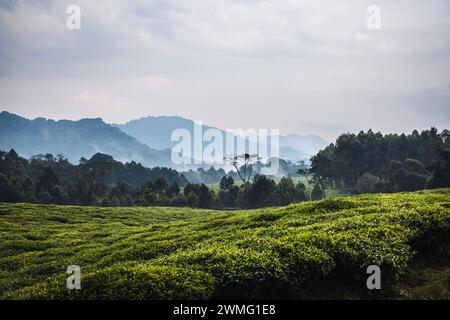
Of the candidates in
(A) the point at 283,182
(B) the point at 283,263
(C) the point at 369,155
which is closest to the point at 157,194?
(A) the point at 283,182

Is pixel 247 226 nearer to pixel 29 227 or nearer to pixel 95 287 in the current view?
pixel 95 287

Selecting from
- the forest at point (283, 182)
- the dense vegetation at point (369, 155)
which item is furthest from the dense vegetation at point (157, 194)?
the dense vegetation at point (369, 155)

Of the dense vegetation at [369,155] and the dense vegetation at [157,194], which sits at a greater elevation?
the dense vegetation at [369,155]

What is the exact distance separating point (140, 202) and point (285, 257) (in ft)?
328

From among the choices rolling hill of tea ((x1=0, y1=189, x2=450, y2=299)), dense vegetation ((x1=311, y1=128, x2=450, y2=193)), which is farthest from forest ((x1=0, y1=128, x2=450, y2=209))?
rolling hill of tea ((x1=0, y1=189, x2=450, y2=299))

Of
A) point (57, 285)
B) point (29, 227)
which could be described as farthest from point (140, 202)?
point (57, 285)

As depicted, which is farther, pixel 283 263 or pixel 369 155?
pixel 369 155

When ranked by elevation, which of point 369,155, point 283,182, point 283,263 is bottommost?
point 283,263

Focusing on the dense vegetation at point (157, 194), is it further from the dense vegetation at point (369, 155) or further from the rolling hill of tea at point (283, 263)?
the rolling hill of tea at point (283, 263)

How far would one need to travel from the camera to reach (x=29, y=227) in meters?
36.9

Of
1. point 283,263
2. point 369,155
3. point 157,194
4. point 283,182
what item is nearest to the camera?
point 283,263

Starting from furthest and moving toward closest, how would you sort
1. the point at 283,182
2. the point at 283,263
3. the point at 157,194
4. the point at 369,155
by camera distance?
the point at 369,155, the point at 157,194, the point at 283,182, the point at 283,263

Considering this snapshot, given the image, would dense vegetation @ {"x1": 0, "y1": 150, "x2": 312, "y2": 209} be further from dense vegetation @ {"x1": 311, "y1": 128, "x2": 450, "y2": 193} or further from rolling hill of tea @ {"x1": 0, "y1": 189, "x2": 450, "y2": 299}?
rolling hill of tea @ {"x1": 0, "y1": 189, "x2": 450, "y2": 299}

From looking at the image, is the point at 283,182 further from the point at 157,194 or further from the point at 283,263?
the point at 283,263
